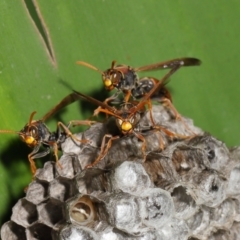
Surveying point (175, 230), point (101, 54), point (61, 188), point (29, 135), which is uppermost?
point (101, 54)

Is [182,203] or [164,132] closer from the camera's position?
[182,203]

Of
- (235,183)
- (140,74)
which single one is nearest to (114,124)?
(140,74)

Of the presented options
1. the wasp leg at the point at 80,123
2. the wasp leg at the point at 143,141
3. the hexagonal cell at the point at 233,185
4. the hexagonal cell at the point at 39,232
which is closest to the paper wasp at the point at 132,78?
the wasp leg at the point at 80,123

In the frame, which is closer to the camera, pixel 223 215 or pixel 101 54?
pixel 223 215

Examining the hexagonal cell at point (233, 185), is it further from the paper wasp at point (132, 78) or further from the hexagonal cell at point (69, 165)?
the hexagonal cell at point (69, 165)

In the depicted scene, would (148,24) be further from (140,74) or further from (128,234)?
(128,234)

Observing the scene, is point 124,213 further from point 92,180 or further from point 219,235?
point 219,235

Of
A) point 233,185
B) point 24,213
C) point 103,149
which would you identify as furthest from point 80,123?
point 233,185
